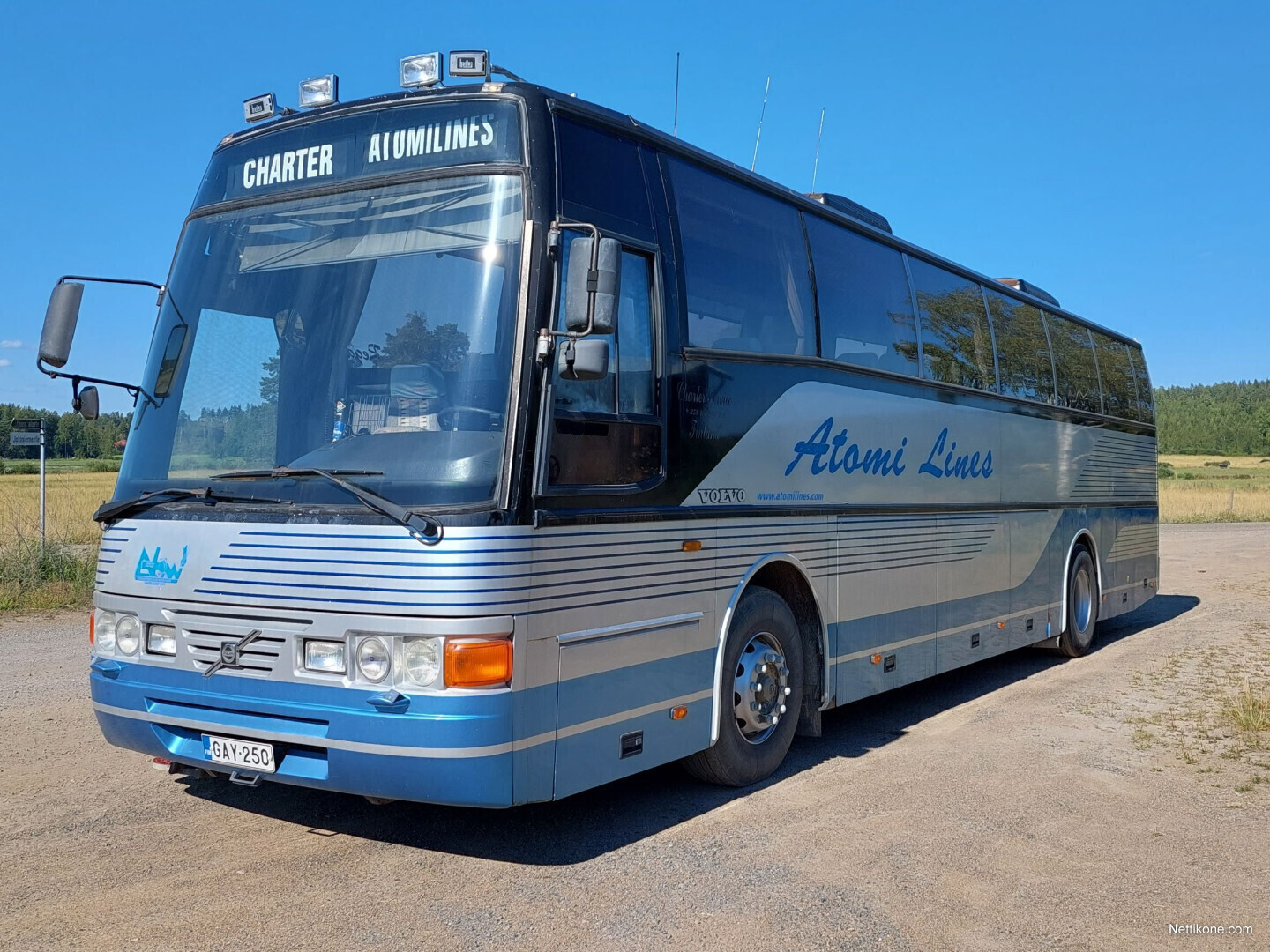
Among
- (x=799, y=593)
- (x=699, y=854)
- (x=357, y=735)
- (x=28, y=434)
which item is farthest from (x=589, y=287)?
(x=28, y=434)

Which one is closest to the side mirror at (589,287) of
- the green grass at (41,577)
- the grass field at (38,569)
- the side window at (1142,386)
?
the green grass at (41,577)

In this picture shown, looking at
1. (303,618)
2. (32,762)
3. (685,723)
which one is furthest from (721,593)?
(32,762)

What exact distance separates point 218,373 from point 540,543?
1936 millimetres

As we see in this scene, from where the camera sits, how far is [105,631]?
223 inches

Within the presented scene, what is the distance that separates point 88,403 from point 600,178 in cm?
293

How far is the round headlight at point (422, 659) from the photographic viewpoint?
4691 millimetres

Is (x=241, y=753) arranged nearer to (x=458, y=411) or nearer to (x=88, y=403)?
(x=458, y=411)

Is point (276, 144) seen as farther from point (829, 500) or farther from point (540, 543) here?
point (829, 500)

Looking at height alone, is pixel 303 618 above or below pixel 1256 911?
above

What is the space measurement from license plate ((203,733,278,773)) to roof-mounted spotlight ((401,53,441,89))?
3.17 metres

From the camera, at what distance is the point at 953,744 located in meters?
7.86

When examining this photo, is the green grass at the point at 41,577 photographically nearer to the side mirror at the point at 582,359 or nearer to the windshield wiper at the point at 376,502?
the windshield wiper at the point at 376,502

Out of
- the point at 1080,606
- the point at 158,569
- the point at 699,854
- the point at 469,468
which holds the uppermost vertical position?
the point at 469,468

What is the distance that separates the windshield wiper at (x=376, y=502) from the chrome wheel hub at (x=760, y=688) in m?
2.48
